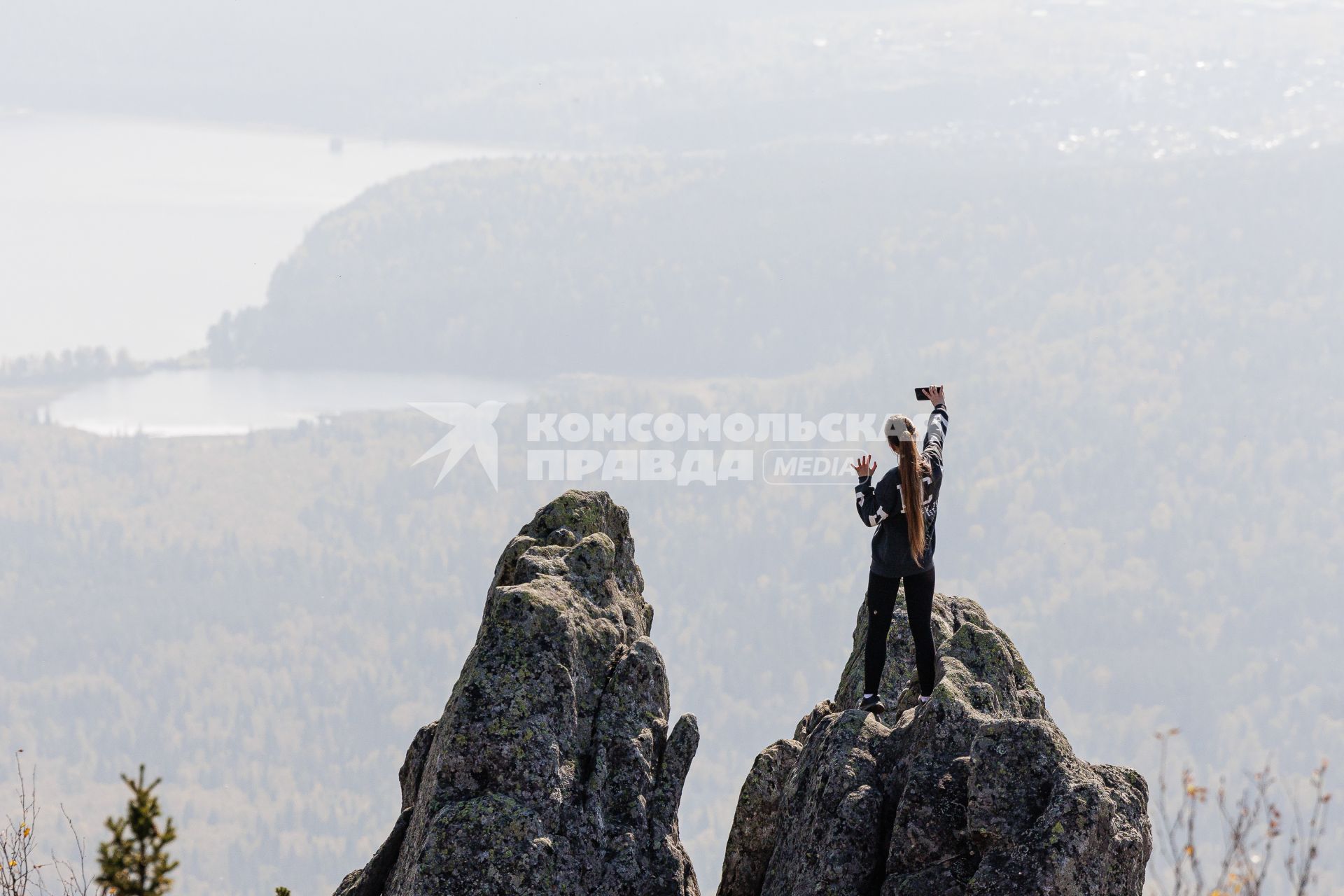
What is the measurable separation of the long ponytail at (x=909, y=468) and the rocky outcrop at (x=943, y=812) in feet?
6.40

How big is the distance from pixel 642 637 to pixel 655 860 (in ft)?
10.7

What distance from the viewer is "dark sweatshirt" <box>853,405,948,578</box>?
15.9 meters

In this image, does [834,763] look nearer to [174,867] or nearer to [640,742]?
[640,742]

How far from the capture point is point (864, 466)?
15.9 metres

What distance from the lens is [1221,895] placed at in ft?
61.9

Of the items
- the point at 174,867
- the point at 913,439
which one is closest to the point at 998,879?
the point at 913,439

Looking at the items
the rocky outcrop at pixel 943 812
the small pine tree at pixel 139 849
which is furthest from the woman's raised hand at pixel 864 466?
the small pine tree at pixel 139 849

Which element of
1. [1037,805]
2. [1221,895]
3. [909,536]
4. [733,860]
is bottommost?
[1221,895]

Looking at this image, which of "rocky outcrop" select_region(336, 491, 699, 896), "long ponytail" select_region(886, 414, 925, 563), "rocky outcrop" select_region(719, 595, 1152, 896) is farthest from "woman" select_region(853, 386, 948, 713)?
"rocky outcrop" select_region(336, 491, 699, 896)

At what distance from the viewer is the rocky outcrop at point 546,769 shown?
13977 millimetres

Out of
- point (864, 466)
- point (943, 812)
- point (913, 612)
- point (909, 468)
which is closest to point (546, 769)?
point (943, 812)

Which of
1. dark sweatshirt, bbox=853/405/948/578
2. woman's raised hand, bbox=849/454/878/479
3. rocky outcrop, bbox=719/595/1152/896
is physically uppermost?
woman's raised hand, bbox=849/454/878/479

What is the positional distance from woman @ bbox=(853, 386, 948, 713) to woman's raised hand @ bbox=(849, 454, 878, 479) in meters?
0.01

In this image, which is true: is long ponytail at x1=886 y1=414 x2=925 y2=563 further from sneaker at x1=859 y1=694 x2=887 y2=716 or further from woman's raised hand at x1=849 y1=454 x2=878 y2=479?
sneaker at x1=859 y1=694 x2=887 y2=716
